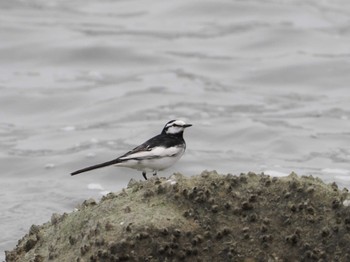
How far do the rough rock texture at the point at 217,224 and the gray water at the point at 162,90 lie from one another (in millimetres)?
2931

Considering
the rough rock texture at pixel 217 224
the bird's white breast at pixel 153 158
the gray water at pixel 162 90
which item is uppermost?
the rough rock texture at pixel 217 224

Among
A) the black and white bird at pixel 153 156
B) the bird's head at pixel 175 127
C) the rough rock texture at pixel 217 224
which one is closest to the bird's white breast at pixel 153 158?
the black and white bird at pixel 153 156

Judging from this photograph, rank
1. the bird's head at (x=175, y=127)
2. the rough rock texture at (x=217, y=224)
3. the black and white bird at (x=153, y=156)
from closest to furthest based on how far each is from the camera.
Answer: the rough rock texture at (x=217, y=224)
the black and white bird at (x=153, y=156)
the bird's head at (x=175, y=127)

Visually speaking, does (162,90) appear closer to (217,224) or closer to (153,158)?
(153,158)

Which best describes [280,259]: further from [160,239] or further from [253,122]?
[253,122]

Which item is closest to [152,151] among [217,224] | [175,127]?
[175,127]

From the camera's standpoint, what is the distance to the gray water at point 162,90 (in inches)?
529

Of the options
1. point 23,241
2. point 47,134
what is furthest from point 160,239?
point 47,134

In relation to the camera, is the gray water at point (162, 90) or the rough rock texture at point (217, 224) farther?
the gray water at point (162, 90)

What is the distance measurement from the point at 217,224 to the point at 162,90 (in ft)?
35.1

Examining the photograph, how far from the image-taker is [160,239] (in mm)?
6500

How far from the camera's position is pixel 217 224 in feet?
21.8

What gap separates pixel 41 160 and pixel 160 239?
25.2ft

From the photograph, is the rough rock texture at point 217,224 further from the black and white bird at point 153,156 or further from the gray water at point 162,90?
the gray water at point 162,90
